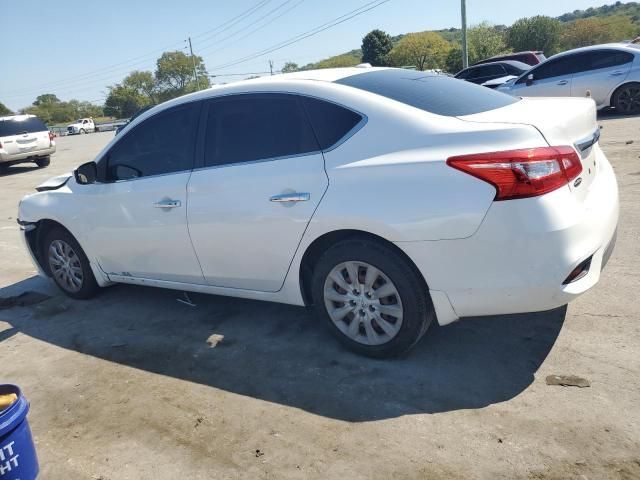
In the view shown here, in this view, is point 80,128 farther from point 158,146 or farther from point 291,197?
point 291,197

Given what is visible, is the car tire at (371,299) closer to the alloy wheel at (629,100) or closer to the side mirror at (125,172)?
the side mirror at (125,172)

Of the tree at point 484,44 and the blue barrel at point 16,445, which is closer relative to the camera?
the blue barrel at point 16,445

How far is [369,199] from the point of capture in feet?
9.91

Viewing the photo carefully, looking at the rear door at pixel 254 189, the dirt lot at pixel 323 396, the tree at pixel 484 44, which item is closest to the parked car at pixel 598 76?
the dirt lot at pixel 323 396

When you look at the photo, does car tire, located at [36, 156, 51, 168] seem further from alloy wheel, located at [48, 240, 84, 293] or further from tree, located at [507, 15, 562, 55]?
tree, located at [507, 15, 562, 55]

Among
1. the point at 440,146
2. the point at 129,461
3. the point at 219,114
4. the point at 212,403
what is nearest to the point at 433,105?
the point at 440,146

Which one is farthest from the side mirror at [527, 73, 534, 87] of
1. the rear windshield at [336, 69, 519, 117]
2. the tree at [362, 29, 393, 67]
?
the tree at [362, 29, 393, 67]

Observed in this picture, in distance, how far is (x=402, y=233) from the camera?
9.65ft

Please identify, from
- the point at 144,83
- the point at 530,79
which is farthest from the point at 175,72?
the point at 530,79

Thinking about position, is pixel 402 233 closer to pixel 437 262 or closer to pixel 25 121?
pixel 437 262

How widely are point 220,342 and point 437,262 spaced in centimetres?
180

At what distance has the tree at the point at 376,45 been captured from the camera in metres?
72.5

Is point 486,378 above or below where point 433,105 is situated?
below

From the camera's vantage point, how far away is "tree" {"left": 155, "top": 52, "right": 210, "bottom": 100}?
113 meters
